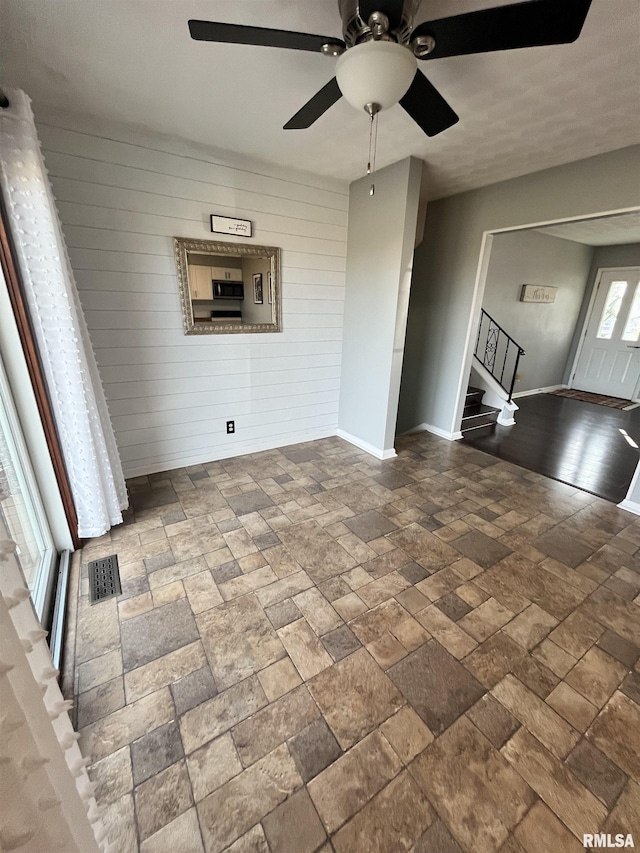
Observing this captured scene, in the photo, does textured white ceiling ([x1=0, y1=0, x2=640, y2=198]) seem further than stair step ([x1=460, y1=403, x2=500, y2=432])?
No

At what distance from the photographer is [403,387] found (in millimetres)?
4352

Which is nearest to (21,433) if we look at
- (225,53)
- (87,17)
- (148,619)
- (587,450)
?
(148,619)

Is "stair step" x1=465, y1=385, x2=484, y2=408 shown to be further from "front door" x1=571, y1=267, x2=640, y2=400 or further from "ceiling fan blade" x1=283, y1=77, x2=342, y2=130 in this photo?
"ceiling fan blade" x1=283, y1=77, x2=342, y2=130

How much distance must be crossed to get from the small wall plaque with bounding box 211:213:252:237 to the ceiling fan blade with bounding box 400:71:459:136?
5.60ft

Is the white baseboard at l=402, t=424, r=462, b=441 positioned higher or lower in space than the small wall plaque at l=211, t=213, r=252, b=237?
lower

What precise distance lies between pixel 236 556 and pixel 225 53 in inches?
105

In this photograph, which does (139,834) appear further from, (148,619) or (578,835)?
(578,835)

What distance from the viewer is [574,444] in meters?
4.17

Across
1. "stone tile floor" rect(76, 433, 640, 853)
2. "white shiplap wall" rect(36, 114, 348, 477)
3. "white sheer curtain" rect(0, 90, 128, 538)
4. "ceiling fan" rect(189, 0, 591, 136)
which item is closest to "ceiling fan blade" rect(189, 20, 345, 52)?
"ceiling fan" rect(189, 0, 591, 136)

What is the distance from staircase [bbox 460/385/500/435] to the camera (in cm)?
481

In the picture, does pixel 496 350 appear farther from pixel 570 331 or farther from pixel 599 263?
pixel 599 263

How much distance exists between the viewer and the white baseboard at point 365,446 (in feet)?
11.9

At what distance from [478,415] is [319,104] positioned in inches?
170

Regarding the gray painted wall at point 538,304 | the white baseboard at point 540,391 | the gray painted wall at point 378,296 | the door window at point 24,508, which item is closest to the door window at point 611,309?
the gray painted wall at point 538,304
